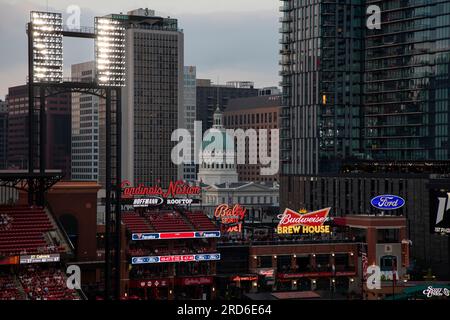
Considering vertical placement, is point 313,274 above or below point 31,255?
below

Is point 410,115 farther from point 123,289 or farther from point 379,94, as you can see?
point 123,289

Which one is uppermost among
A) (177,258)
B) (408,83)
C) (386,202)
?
(408,83)

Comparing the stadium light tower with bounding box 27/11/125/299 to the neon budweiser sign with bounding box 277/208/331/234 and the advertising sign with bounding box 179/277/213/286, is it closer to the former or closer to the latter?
the advertising sign with bounding box 179/277/213/286

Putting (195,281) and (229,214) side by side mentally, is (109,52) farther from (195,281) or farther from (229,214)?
(229,214)

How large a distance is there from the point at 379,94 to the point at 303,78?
14414 millimetres

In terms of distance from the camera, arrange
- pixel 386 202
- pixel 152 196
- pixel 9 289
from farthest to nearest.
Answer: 1. pixel 386 202
2. pixel 152 196
3. pixel 9 289

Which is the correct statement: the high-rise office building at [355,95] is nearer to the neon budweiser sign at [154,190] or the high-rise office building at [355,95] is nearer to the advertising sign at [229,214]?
the advertising sign at [229,214]

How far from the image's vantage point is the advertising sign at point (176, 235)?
9188 centimetres

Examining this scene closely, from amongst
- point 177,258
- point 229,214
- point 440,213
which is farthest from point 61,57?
point 229,214

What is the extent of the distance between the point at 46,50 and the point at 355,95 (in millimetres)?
105660

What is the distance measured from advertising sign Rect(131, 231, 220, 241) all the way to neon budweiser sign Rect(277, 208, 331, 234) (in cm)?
1047

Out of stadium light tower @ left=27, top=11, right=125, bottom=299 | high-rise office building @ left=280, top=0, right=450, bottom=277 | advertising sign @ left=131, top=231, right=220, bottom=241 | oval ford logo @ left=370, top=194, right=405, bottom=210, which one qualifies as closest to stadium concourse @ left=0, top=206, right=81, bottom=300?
stadium light tower @ left=27, top=11, right=125, bottom=299

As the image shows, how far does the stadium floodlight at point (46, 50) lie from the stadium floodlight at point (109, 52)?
122 inches

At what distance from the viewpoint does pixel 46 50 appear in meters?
71.4
